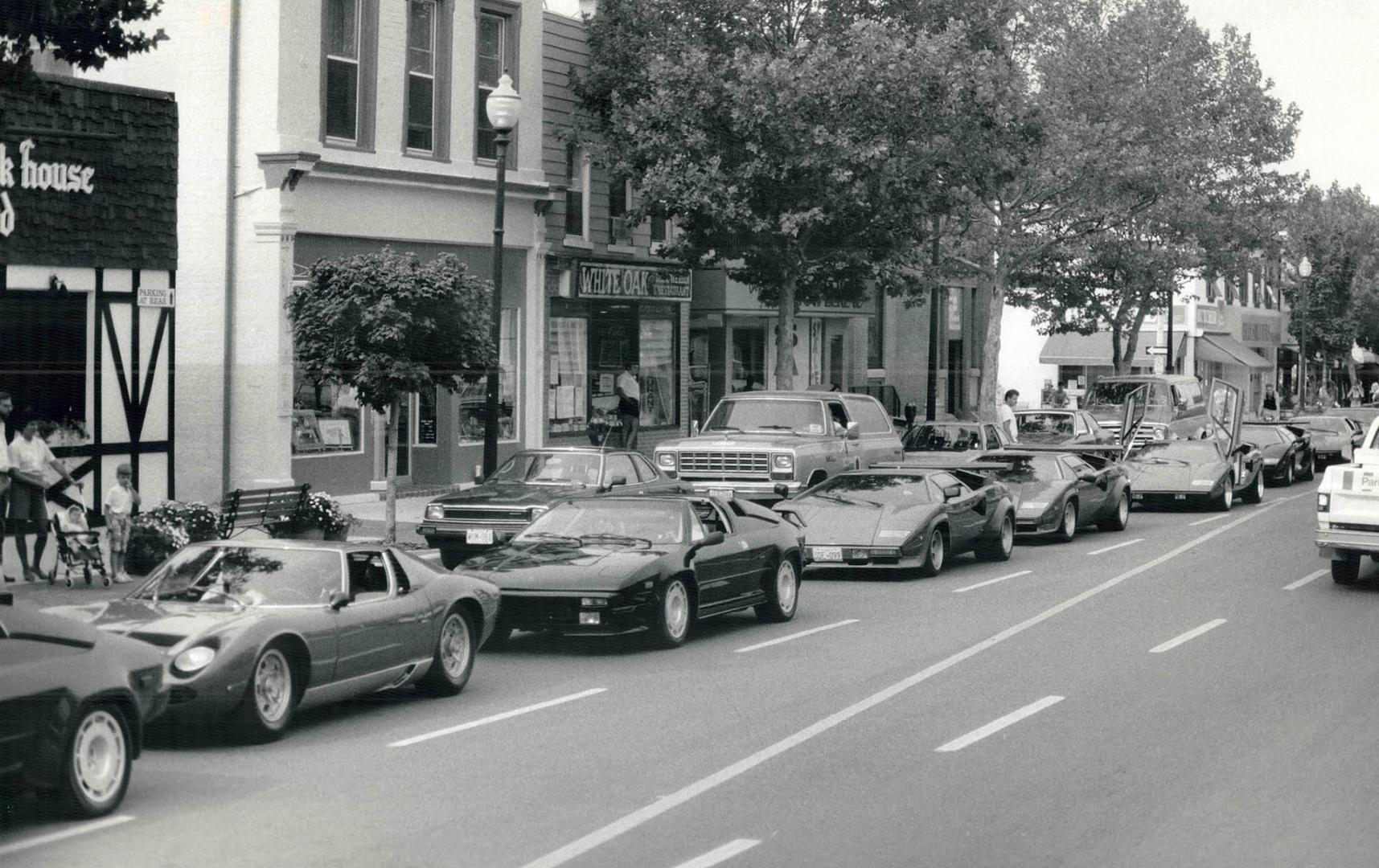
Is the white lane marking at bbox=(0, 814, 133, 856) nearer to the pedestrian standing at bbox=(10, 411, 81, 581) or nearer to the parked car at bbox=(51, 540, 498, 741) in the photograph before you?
the parked car at bbox=(51, 540, 498, 741)

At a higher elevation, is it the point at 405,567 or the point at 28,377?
the point at 28,377

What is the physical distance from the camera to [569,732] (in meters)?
11.0

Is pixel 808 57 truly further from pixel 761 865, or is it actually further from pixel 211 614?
pixel 761 865

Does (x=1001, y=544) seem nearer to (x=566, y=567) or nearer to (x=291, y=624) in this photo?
(x=566, y=567)

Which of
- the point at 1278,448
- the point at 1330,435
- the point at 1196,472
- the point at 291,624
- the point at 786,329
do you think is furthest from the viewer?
the point at 1330,435

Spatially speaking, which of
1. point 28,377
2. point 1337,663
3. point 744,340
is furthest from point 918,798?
point 744,340

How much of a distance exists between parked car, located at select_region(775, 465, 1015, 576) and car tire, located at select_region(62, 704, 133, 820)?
11.0 meters

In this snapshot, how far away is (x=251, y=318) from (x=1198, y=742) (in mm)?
17732

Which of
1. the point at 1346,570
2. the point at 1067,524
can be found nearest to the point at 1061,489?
the point at 1067,524

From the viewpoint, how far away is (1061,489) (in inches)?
977

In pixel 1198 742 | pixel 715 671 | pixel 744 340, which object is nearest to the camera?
pixel 1198 742

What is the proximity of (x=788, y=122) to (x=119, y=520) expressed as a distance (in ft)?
45.9

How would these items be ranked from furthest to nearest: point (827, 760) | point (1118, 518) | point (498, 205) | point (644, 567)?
point (1118, 518), point (498, 205), point (644, 567), point (827, 760)

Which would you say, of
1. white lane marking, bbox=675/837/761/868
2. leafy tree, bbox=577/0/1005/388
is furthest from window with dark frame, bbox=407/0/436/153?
white lane marking, bbox=675/837/761/868
